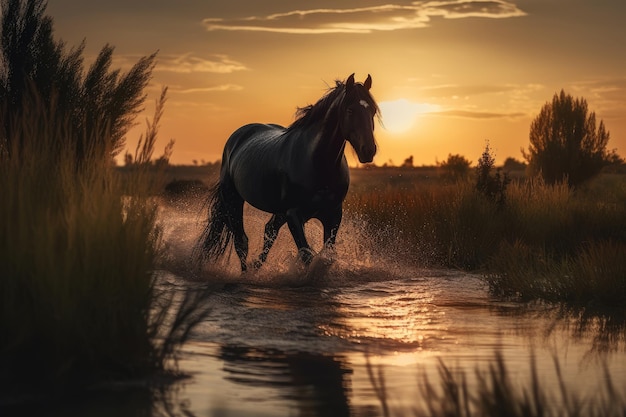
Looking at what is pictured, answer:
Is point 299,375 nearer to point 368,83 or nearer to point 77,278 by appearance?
point 77,278

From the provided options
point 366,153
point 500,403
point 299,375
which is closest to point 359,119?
point 366,153

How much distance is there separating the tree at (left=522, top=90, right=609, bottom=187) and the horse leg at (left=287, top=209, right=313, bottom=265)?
74.3 ft

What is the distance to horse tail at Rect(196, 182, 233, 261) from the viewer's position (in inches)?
589

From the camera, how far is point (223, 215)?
15.3 meters

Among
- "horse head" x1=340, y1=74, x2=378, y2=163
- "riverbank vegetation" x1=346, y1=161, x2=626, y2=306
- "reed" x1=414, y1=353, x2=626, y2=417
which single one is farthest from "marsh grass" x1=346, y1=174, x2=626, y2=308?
A: "reed" x1=414, y1=353, x2=626, y2=417

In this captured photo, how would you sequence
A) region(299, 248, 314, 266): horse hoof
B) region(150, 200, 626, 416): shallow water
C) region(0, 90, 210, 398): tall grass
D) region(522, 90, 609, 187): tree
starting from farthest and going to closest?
1. region(522, 90, 609, 187): tree
2. region(299, 248, 314, 266): horse hoof
3. region(0, 90, 210, 398): tall grass
4. region(150, 200, 626, 416): shallow water

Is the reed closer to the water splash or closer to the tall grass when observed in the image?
the tall grass

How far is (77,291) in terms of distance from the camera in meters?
6.70

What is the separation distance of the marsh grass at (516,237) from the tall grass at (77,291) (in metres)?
5.38

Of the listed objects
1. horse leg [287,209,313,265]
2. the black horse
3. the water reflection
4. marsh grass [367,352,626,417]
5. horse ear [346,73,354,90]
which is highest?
horse ear [346,73,354,90]

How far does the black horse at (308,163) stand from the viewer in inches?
472

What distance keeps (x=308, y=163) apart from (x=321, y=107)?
2.29ft

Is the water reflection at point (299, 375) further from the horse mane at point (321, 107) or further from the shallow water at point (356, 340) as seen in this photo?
the horse mane at point (321, 107)

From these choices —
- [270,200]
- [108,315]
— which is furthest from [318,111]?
[108,315]
